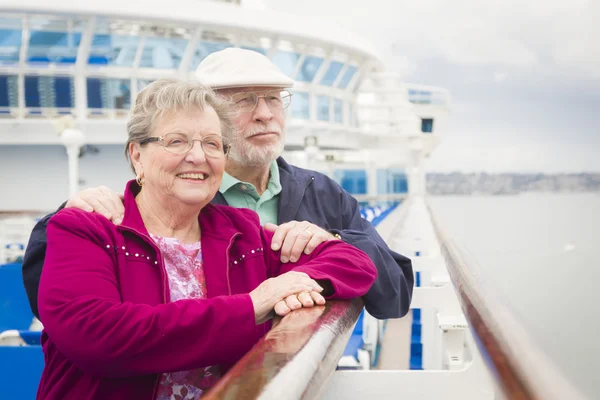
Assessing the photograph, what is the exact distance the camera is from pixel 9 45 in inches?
617

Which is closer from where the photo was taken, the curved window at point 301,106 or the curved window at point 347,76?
the curved window at point 301,106

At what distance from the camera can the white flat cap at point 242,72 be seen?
2500mm

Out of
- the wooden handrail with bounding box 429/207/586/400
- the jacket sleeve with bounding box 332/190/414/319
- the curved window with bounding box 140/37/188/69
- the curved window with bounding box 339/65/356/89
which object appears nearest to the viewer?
the wooden handrail with bounding box 429/207/586/400

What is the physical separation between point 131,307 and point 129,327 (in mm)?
49

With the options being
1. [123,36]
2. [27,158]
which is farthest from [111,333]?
[27,158]

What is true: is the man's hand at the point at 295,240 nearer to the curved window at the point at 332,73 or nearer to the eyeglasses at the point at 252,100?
the eyeglasses at the point at 252,100

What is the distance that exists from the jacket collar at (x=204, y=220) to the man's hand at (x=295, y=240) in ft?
0.50

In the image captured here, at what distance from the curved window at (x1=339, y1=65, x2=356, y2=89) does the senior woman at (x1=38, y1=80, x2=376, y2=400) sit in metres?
19.8

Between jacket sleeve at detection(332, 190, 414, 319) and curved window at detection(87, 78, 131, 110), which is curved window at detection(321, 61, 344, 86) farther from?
jacket sleeve at detection(332, 190, 414, 319)

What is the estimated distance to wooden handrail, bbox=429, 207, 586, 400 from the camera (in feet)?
2.12

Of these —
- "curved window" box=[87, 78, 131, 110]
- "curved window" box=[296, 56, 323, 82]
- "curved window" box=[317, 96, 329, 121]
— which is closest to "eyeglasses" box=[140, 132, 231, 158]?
"curved window" box=[87, 78, 131, 110]

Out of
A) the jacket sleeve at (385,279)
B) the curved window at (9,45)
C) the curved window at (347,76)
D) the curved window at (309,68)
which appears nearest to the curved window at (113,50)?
the curved window at (9,45)

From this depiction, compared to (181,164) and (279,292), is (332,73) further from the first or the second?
(279,292)

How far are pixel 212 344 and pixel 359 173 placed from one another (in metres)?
24.8
